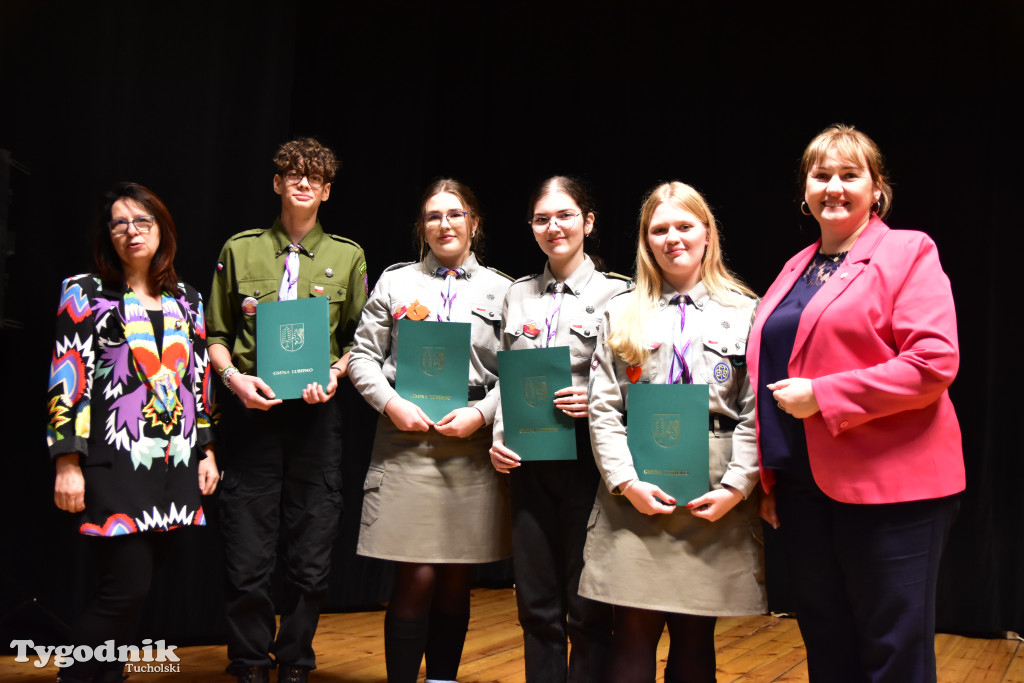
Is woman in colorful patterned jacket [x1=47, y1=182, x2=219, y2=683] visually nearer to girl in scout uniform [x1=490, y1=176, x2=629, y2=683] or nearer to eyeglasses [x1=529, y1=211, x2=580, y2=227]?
girl in scout uniform [x1=490, y1=176, x2=629, y2=683]

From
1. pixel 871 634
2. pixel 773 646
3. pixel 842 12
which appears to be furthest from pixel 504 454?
pixel 842 12

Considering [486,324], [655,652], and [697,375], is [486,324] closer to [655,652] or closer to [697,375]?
[697,375]

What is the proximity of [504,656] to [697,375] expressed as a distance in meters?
1.83

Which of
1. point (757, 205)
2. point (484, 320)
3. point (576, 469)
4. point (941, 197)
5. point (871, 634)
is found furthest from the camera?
point (757, 205)

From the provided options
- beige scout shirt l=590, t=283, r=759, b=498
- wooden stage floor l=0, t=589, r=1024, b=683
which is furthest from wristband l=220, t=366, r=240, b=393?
beige scout shirt l=590, t=283, r=759, b=498

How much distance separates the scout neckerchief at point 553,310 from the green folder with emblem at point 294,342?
0.72 meters

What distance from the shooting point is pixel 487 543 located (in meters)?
2.48

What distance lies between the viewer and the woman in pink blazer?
1704 millimetres

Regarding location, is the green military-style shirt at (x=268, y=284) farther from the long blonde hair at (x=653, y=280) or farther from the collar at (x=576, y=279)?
the long blonde hair at (x=653, y=280)

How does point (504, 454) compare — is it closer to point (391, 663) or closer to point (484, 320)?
point (484, 320)

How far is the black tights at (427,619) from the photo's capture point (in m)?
2.43

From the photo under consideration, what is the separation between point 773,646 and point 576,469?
1971 mm

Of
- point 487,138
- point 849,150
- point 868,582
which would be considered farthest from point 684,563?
point 487,138

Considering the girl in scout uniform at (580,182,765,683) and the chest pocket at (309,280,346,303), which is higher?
the chest pocket at (309,280,346,303)
